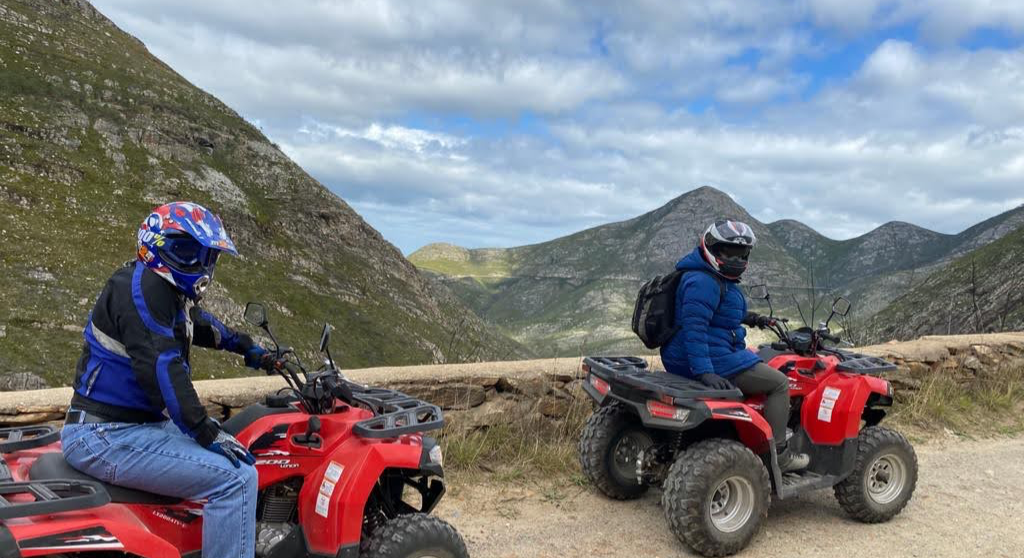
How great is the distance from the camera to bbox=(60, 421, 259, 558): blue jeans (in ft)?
10.0

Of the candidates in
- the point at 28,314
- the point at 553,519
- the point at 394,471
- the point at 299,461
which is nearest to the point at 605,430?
the point at 553,519

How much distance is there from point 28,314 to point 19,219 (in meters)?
13.4

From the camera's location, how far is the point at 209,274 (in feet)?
11.1

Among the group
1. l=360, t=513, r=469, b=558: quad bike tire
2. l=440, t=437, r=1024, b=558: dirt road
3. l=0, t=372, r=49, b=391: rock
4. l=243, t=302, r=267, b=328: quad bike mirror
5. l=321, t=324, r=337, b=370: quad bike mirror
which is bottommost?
l=0, t=372, r=49, b=391: rock

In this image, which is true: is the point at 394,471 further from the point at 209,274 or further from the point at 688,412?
the point at 688,412

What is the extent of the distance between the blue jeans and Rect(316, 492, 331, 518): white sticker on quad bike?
357mm

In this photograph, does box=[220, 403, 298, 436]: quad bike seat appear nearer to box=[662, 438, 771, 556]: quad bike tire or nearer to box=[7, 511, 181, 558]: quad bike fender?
box=[7, 511, 181, 558]: quad bike fender

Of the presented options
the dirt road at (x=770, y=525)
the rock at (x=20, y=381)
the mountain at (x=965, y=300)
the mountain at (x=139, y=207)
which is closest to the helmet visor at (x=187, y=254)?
the dirt road at (x=770, y=525)

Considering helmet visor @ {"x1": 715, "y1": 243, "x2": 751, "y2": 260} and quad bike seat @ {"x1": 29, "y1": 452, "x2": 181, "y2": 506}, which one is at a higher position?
helmet visor @ {"x1": 715, "y1": 243, "x2": 751, "y2": 260}

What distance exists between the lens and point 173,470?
3090 mm

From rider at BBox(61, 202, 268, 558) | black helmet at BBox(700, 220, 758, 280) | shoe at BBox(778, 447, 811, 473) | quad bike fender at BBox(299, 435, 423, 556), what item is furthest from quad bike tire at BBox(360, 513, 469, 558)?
shoe at BBox(778, 447, 811, 473)

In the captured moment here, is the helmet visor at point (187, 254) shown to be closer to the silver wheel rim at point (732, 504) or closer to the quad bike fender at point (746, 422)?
the quad bike fender at point (746, 422)

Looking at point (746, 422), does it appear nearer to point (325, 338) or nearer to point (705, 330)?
point (705, 330)

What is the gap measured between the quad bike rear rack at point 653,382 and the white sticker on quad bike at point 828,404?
90cm
